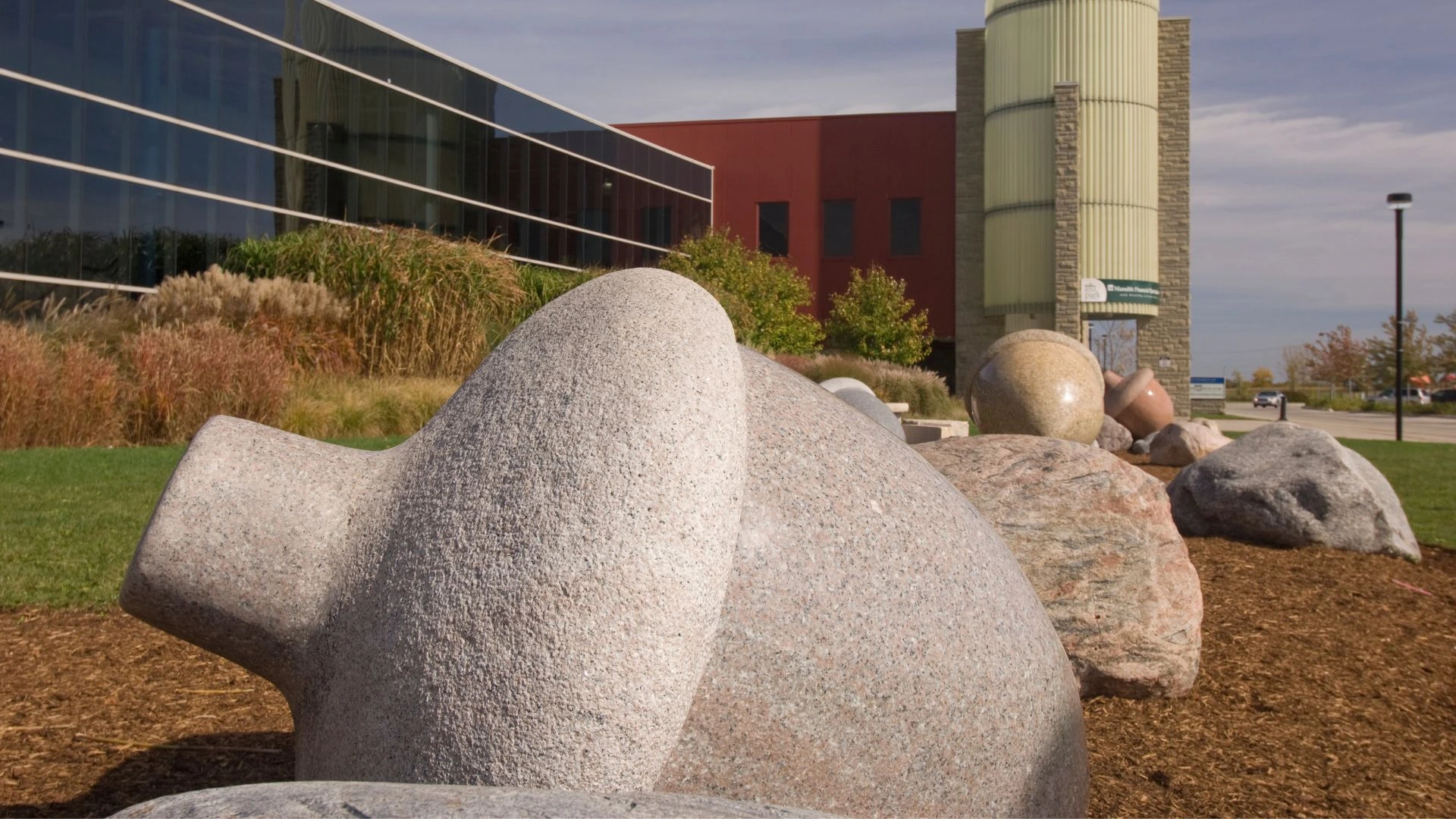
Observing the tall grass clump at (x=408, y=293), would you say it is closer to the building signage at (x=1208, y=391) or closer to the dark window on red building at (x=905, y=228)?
the dark window on red building at (x=905, y=228)

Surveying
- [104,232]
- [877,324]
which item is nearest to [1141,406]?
[877,324]

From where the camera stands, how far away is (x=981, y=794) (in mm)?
2314

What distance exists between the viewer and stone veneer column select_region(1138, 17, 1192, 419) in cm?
3725

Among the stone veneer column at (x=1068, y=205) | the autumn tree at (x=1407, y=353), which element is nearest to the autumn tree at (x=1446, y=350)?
the autumn tree at (x=1407, y=353)

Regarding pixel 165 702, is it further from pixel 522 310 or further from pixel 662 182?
pixel 662 182

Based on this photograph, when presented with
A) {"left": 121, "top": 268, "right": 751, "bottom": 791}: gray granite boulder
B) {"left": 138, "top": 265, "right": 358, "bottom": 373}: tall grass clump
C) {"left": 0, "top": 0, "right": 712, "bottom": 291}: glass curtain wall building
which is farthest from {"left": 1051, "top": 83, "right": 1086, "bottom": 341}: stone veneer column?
{"left": 121, "top": 268, "right": 751, "bottom": 791}: gray granite boulder

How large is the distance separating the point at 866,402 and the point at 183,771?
348 inches

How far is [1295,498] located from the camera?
8.30m

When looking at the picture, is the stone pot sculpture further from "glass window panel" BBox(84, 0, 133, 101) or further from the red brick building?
the red brick building

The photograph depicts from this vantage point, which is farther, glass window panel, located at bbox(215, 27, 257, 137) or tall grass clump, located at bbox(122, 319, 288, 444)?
glass window panel, located at bbox(215, 27, 257, 137)

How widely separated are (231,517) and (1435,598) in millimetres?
7095

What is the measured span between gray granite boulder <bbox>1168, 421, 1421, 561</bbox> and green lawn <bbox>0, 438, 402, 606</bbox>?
23.9ft

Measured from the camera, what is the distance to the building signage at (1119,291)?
35.6 m

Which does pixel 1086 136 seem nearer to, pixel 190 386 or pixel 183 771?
pixel 190 386
